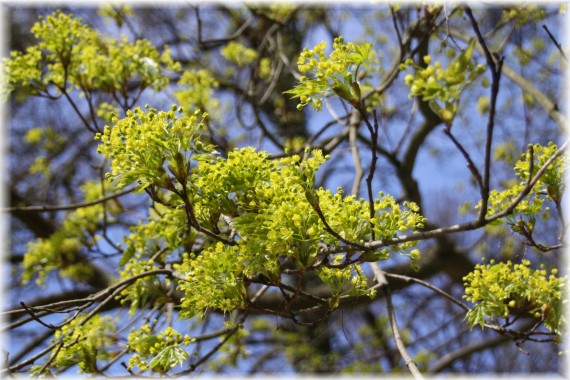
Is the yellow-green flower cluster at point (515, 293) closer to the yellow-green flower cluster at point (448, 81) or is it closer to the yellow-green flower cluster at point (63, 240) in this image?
the yellow-green flower cluster at point (448, 81)

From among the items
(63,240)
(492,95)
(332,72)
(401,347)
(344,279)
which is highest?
(63,240)

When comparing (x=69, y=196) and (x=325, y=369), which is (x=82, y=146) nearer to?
(x=69, y=196)

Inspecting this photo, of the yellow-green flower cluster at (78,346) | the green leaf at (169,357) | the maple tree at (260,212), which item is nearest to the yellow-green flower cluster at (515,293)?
the maple tree at (260,212)

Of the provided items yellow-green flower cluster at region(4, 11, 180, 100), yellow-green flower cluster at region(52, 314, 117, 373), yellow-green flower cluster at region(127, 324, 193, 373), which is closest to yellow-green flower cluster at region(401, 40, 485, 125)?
yellow-green flower cluster at region(127, 324, 193, 373)

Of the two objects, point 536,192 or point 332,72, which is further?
point 536,192

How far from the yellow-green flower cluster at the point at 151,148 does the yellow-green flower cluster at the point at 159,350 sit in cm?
69

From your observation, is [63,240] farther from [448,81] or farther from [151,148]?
[448,81]

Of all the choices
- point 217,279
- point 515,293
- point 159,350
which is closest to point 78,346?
point 159,350

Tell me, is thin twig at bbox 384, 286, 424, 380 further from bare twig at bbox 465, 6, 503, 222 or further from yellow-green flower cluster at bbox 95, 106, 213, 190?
yellow-green flower cluster at bbox 95, 106, 213, 190

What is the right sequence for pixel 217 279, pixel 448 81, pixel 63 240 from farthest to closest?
1. pixel 63 240
2. pixel 217 279
3. pixel 448 81

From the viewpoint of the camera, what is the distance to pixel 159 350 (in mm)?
2383

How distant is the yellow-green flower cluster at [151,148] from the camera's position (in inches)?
77.0

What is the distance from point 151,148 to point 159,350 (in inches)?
35.3

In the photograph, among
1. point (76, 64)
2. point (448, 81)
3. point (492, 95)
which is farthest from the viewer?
point (76, 64)
